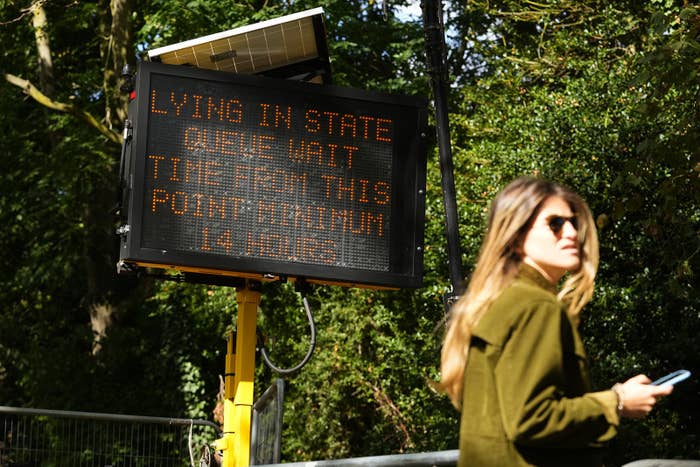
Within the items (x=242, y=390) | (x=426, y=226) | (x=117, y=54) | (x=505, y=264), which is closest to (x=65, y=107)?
(x=117, y=54)

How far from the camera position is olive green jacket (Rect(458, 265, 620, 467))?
297cm

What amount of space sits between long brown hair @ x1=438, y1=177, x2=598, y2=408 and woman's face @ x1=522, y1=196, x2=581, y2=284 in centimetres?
2

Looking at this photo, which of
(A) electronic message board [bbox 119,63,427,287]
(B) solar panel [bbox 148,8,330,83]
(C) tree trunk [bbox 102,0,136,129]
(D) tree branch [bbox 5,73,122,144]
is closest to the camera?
(A) electronic message board [bbox 119,63,427,287]

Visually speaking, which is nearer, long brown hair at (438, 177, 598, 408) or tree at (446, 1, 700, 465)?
long brown hair at (438, 177, 598, 408)

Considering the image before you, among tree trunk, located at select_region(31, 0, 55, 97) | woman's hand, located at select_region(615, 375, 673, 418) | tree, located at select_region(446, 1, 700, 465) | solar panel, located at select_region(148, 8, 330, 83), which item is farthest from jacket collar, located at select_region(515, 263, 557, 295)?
tree trunk, located at select_region(31, 0, 55, 97)

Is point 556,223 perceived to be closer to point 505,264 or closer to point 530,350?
point 505,264

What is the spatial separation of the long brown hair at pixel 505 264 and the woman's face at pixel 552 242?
0.8 inches

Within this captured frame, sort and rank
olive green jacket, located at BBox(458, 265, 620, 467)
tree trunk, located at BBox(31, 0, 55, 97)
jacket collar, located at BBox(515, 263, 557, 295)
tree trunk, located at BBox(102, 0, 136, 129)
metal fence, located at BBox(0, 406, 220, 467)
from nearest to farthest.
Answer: olive green jacket, located at BBox(458, 265, 620, 467)
jacket collar, located at BBox(515, 263, 557, 295)
metal fence, located at BBox(0, 406, 220, 467)
tree trunk, located at BBox(102, 0, 136, 129)
tree trunk, located at BBox(31, 0, 55, 97)

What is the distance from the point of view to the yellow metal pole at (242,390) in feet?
26.9

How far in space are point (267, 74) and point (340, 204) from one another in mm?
1296

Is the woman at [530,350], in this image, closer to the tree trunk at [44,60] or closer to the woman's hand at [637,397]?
the woman's hand at [637,397]

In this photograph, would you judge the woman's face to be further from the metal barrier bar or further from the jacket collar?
the metal barrier bar

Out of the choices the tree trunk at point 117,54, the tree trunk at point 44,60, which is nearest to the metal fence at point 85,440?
the tree trunk at point 117,54

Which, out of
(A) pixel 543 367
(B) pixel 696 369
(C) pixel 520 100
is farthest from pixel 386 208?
(C) pixel 520 100
